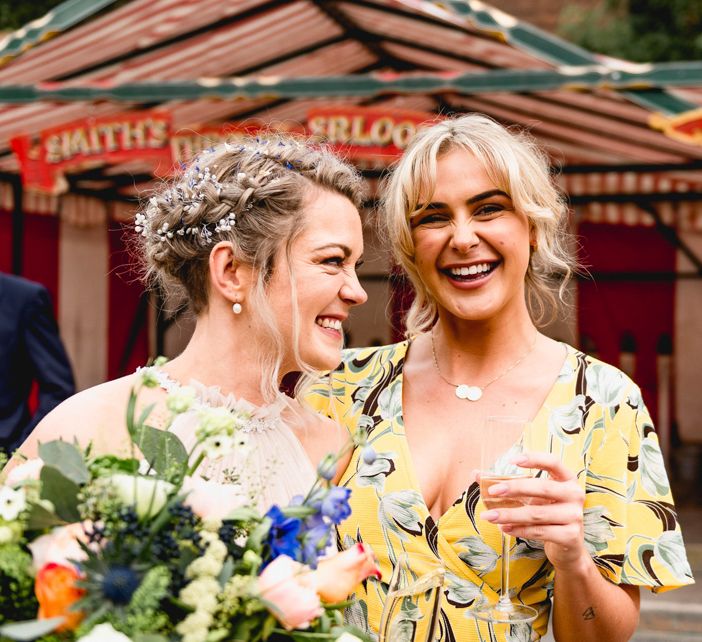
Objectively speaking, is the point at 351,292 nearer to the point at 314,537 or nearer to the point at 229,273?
the point at 229,273

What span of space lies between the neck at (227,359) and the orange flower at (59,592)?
3.35 feet

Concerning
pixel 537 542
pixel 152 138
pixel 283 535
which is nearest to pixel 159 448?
pixel 283 535

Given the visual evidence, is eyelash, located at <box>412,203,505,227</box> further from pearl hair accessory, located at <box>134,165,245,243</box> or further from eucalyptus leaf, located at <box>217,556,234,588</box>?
eucalyptus leaf, located at <box>217,556,234,588</box>

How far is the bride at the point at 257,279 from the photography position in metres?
2.06

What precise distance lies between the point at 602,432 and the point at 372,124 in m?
4.99

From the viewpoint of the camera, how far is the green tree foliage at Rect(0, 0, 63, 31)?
1797 centimetres

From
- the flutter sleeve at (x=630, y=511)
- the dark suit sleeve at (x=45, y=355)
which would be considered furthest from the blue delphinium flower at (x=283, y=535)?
the dark suit sleeve at (x=45, y=355)

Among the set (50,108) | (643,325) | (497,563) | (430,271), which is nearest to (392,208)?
(430,271)

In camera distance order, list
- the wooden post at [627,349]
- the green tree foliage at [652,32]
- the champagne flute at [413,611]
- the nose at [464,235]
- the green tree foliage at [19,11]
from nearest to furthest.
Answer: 1. the champagne flute at [413,611]
2. the nose at [464,235]
3. the wooden post at [627,349]
4. the green tree foliage at [652,32]
5. the green tree foliage at [19,11]

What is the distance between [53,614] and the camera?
1114 millimetres

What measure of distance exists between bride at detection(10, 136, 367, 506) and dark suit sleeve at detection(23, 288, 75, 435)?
237 cm

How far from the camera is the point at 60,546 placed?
1.14 meters

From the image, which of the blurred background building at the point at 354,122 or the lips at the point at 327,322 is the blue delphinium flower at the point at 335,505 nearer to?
the lips at the point at 327,322

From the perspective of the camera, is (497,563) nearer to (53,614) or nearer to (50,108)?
(53,614)
